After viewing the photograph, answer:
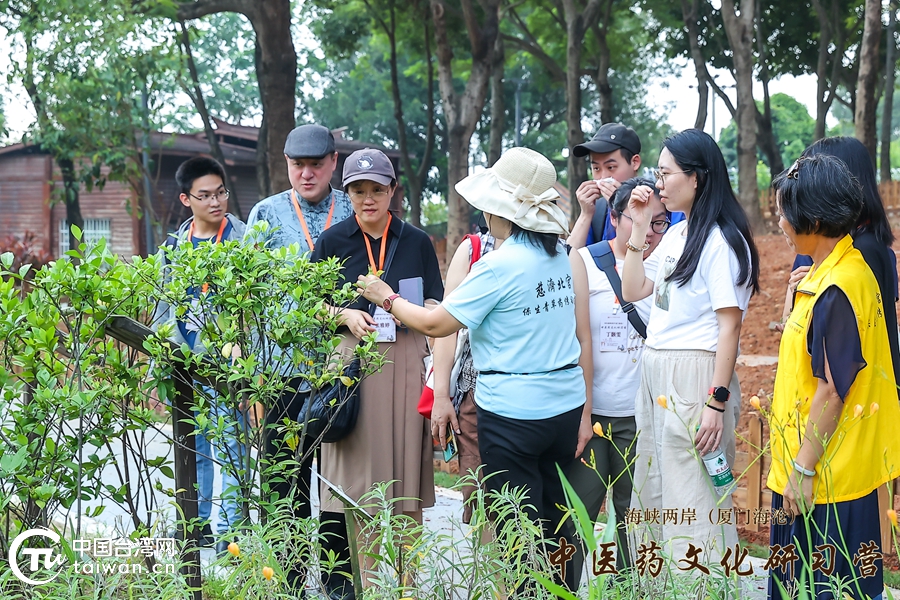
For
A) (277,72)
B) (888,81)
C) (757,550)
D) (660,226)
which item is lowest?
(757,550)

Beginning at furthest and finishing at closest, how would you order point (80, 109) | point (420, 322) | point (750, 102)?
point (750, 102)
point (80, 109)
point (420, 322)

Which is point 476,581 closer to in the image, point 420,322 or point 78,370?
point 420,322

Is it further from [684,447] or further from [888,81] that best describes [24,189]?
[684,447]

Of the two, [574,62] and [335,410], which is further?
[574,62]

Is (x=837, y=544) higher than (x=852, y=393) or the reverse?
the reverse

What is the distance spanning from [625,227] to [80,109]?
9.34 metres

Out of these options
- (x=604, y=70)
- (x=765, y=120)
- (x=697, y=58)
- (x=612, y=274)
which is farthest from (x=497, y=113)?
(x=612, y=274)

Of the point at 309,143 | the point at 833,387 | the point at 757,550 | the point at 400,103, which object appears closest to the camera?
the point at 833,387

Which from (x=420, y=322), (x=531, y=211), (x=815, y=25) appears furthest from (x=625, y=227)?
(x=815, y=25)

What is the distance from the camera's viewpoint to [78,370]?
284 cm

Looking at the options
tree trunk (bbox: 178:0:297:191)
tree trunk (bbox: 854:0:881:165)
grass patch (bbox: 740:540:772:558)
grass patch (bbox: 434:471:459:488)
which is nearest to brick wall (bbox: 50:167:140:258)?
tree trunk (bbox: 178:0:297:191)

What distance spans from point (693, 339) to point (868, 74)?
9.95 meters

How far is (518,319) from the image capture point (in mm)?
3088

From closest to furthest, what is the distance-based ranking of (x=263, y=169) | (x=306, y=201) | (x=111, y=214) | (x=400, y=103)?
(x=306, y=201)
(x=263, y=169)
(x=400, y=103)
(x=111, y=214)
